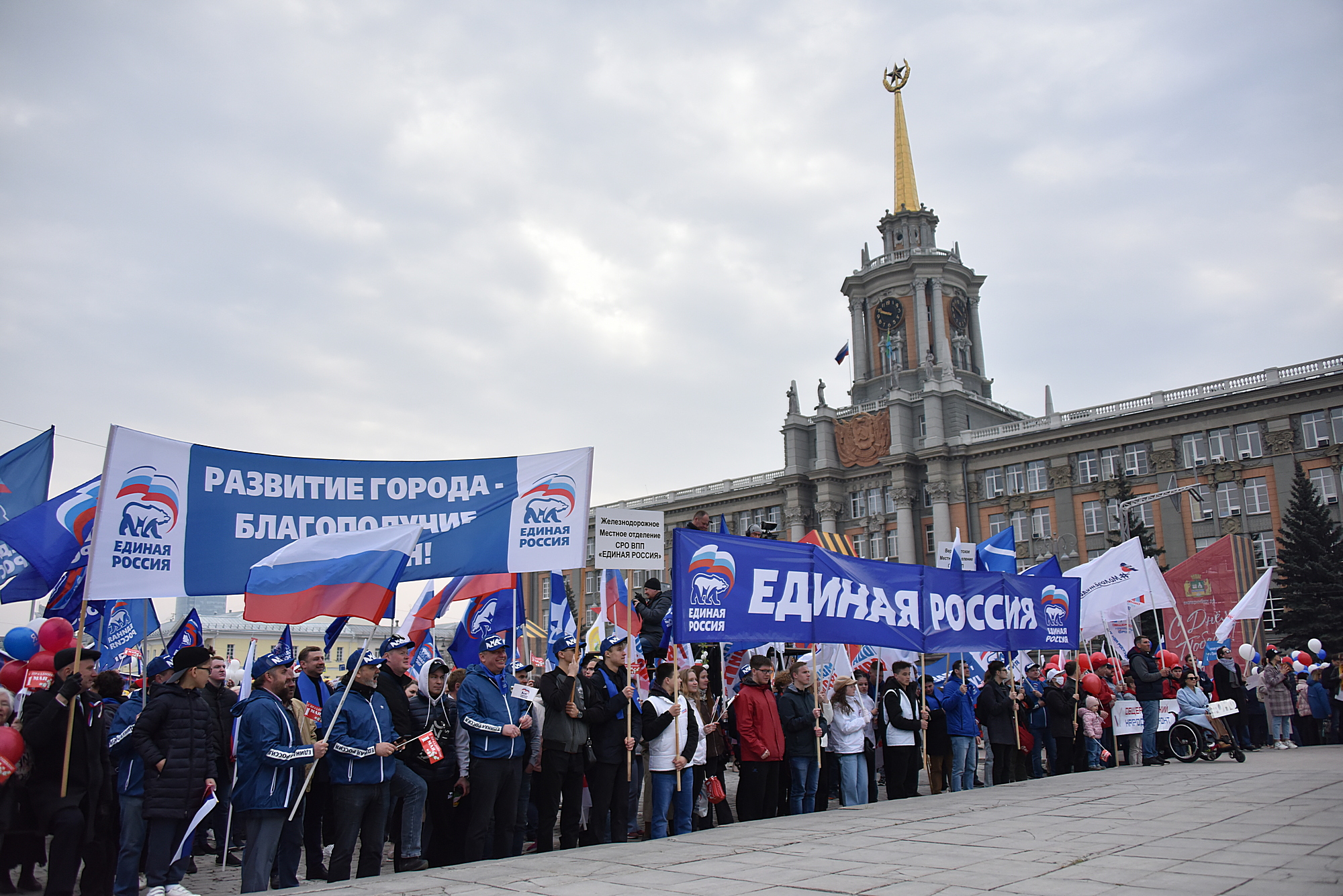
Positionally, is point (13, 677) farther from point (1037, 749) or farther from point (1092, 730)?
point (1092, 730)

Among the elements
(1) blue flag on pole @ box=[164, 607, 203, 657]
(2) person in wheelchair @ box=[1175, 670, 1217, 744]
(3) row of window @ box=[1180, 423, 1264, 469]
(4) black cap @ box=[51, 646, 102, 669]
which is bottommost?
(2) person in wheelchair @ box=[1175, 670, 1217, 744]

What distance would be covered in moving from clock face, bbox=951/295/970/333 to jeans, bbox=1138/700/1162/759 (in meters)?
59.1

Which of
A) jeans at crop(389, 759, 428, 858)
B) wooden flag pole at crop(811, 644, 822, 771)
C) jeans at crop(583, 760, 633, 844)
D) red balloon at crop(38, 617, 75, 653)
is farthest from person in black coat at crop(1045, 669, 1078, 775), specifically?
red balloon at crop(38, 617, 75, 653)

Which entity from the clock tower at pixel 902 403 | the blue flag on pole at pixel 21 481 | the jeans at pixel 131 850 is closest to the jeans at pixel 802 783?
the jeans at pixel 131 850

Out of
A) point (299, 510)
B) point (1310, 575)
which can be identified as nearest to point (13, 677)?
point (299, 510)

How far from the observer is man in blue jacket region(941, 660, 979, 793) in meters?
12.3

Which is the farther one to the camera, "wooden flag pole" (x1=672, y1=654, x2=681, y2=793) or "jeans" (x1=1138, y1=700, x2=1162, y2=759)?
"jeans" (x1=1138, y1=700, x2=1162, y2=759)

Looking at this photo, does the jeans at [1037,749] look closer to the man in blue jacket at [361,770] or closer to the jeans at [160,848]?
the man in blue jacket at [361,770]

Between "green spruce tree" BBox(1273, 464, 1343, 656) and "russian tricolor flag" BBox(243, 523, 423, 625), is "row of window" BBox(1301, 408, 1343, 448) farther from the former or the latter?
"russian tricolor flag" BBox(243, 523, 423, 625)

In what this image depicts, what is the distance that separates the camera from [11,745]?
6.73 metres

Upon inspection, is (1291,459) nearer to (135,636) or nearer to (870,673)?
(870,673)

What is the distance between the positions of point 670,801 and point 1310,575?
41018 millimetres

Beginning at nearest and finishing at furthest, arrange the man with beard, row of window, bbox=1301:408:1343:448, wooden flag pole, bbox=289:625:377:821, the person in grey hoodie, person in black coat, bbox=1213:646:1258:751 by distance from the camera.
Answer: wooden flag pole, bbox=289:625:377:821 < the man with beard < the person in grey hoodie < person in black coat, bbox=1213:646:1258:751 < row of window, bbox=1301:408:1343:448

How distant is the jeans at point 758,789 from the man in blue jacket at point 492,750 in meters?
2.74
